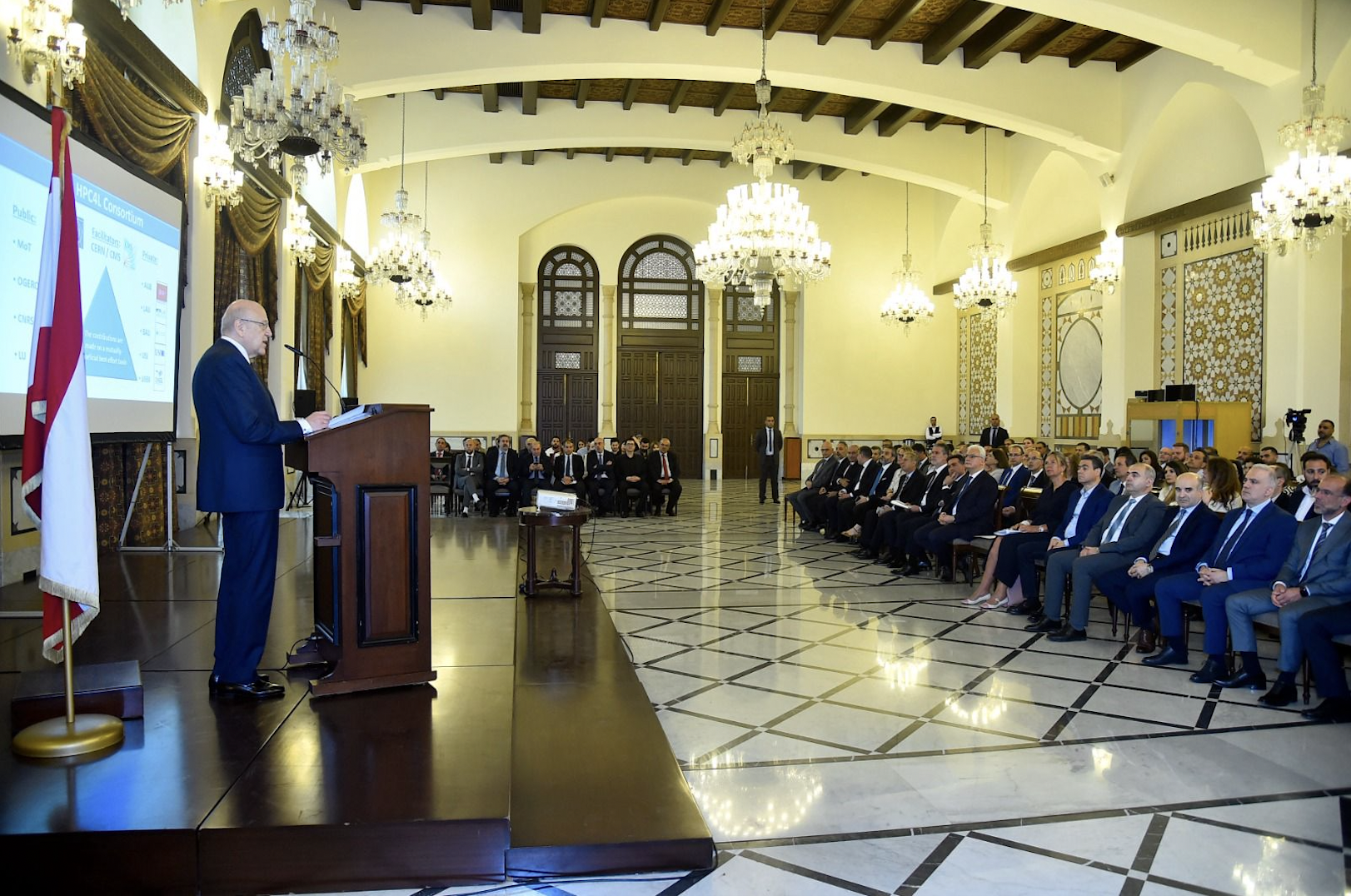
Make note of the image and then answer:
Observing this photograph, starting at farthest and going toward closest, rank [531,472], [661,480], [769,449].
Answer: [769,449] → [661,480] → [531,472]

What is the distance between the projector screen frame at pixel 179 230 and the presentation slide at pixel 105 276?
0.03 metres

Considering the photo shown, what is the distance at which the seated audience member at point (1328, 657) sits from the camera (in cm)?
391

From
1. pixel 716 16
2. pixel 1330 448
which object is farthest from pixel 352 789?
pixel 716 16

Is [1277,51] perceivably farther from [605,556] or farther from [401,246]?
[401,246]

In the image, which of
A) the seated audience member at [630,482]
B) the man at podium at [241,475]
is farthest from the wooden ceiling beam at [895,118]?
the man at podium at [241,475]

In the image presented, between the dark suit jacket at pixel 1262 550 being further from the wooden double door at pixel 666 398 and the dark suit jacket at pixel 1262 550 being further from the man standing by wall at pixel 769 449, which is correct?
the wooden double door at pixel 666 398

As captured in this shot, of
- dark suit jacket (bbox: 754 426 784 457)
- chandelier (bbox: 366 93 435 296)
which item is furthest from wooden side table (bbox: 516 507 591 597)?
dark suit jacket (bbox: 754 426 784 457)

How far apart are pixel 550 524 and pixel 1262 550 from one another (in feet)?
12.9

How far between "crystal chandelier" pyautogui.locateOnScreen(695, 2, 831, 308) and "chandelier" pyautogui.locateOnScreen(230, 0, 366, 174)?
14.4ft

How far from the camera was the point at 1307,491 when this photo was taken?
598cm

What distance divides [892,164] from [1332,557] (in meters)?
11.9

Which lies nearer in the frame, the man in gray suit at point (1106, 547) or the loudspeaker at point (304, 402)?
the man in gray suit at point (1106, 547)

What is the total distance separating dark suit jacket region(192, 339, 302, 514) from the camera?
3059 mm

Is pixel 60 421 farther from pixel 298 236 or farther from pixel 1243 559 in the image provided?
pixel 298 236
